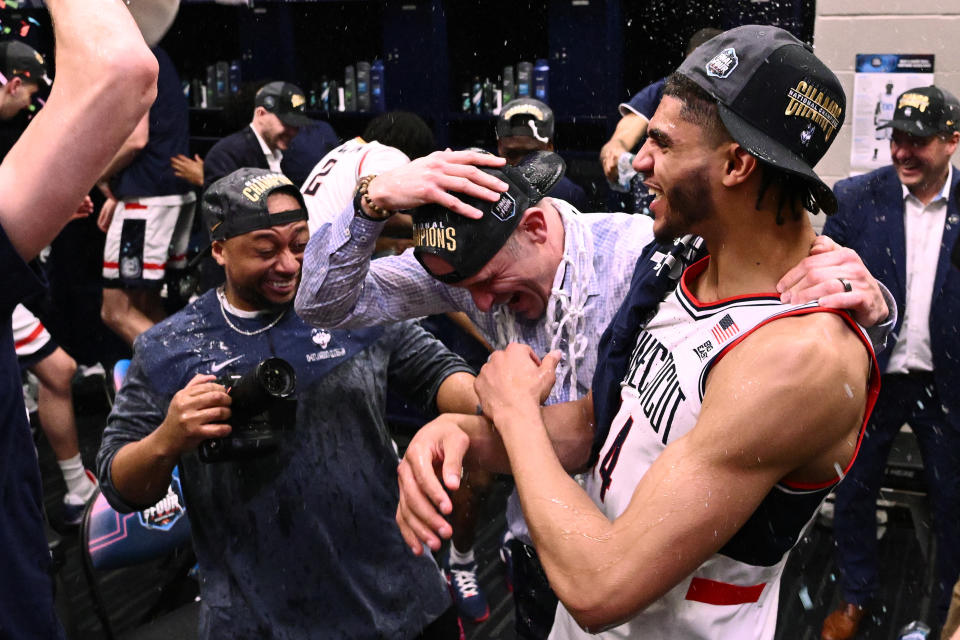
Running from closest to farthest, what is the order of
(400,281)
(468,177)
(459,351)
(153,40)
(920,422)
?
1. (153,40)
2. (468,177)
3. (400,281)
4. (920,422)
5. (459,351)

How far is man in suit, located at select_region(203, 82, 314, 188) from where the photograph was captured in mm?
5617

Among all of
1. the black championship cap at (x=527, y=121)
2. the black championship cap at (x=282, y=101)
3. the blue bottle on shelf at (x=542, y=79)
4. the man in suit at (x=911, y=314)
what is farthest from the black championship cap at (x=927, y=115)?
the black championship cap at (x=282, y=101)

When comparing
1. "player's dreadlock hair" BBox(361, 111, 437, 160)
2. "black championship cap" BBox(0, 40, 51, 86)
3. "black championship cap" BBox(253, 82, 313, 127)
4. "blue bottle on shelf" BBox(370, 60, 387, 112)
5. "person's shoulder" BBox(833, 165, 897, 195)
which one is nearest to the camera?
"person's shoulder" BBox(833, 165, 897, 195)

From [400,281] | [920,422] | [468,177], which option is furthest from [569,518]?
[920,422]

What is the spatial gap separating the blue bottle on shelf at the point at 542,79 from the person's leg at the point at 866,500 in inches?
117

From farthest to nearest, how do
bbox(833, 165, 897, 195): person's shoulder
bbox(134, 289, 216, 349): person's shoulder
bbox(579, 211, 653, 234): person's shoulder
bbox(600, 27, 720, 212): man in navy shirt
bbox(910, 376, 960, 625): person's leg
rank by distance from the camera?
bbox(600, 27, 720, 212): man in navy shirt
bbox(833, 165, 897, 195): person's shoulder
bbox(910, 376, 960, 625): person's leg
bbox(134, 289, 216, 349): person's shoulder
bbox(579, 211, 653, 234): person's shoulder

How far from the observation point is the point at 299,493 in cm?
224

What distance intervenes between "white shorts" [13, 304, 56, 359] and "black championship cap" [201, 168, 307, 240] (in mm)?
2844

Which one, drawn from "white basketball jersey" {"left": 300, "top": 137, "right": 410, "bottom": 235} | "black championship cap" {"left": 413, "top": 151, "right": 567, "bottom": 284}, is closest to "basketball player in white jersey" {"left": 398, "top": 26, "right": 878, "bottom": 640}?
"black championship cap" {"left": 413, "top": 151, "right": 567, "bottom": 284}

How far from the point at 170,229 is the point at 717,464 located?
19.0 ft

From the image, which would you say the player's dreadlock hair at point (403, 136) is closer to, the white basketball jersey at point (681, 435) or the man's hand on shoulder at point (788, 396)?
the white basketball jersey at point (681, 435)

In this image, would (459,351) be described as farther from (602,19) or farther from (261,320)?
(261,320)

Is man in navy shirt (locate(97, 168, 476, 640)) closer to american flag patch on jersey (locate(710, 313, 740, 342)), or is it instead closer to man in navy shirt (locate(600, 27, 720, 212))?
american flag patch on jersey (locate(710, 313, 740, 342))

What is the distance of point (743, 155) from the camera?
4.66ft
